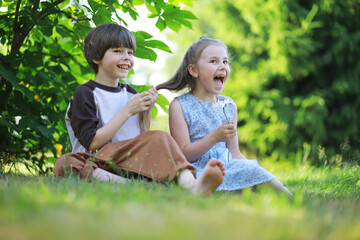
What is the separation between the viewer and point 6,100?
3.02 metres

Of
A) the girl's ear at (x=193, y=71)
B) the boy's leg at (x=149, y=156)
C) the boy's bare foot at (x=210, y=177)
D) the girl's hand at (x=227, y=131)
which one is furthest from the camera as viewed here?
the girl's ear at (x=193, y=71)

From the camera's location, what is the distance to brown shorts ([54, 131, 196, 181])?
2.29 m

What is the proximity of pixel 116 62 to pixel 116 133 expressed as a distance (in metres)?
0.49

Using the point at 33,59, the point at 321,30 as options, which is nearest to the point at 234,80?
the point at 321,30

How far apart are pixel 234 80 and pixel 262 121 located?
1.13m

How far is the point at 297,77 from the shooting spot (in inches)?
344

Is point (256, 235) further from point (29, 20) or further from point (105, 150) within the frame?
point (29, 20)

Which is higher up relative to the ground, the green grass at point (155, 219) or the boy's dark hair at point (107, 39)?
the boy's dark hair at point (107, 39)

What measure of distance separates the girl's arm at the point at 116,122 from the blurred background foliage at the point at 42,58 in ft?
1.50

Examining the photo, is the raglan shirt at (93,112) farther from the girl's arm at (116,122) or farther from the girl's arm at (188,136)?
the girl's arm at (188,136)

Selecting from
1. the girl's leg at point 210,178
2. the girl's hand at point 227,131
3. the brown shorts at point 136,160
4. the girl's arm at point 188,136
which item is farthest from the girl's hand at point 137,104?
the girl's leg at point 210,178

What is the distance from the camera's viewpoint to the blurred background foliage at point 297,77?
8.30 metres

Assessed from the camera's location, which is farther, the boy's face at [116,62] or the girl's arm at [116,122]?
the boy's face at [116,62]

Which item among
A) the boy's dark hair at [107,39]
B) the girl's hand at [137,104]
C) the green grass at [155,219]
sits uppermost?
the boy's dark hair at [107,39]
